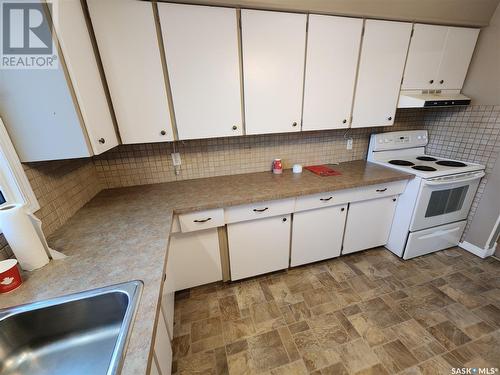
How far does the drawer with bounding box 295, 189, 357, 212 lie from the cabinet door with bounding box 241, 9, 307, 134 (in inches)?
24.1

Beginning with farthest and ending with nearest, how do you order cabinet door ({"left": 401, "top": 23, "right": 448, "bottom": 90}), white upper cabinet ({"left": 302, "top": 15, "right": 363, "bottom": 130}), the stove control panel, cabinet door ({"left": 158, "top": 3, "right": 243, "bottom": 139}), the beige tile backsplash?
the stove control panel < cabinet door ({"left": 401, "top": 23, "right": 448, "bottom": 90}) < white upper cabinet ({"left": 302, "top": 15, "right": 363, "bottom": 130}) < the beige tile backsplash < cabinet door ({"left": 158, "top": 3, "right": 243, "bottom": 139})

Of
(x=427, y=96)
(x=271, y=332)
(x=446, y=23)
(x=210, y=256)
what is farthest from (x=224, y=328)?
(x=446, y=23)

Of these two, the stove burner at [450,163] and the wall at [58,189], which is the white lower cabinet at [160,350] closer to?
the wall at [58,189]

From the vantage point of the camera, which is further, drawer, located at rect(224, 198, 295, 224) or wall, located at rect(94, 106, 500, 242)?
wall, located at rect(94, 106, 500, 242)

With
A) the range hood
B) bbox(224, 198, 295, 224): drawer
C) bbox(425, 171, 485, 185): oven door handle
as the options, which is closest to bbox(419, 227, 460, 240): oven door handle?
bbox(425, 171, 485, 185): oven door handle

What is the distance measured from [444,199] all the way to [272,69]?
2.04m

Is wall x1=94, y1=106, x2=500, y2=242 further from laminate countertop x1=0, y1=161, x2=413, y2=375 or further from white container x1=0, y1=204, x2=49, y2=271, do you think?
white container x1=0, y1=204, x2=49, y2=271

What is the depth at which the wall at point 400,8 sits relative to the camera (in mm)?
1432

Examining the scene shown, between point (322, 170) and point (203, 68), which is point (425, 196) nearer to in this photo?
point (322, 170)

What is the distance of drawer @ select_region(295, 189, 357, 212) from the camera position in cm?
179

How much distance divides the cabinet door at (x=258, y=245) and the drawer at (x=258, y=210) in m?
0.07

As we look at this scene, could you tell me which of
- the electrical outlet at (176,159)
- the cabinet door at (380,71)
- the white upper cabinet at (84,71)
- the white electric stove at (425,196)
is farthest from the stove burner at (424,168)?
the white upper cabinet at (84,71)

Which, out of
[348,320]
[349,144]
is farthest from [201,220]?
[349,144]

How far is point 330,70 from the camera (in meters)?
1.73
